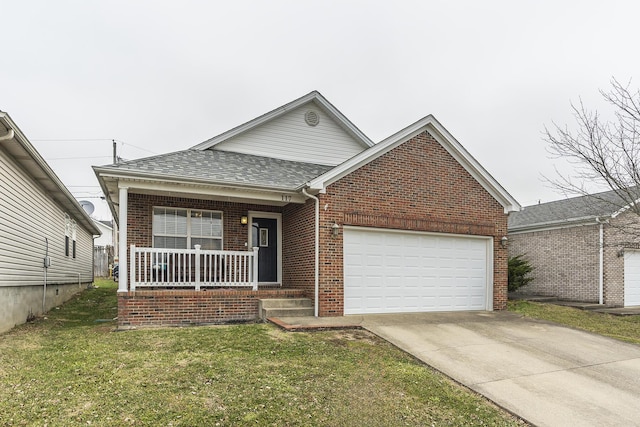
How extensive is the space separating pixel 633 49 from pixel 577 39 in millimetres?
1533

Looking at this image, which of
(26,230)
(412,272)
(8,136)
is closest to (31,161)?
→ (26,230)

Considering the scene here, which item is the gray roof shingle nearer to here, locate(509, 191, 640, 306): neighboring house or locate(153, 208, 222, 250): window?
locate(509, 191, 640, 306): neighboring house

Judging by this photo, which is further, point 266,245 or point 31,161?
point 266,245

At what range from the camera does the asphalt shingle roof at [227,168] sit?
867cm

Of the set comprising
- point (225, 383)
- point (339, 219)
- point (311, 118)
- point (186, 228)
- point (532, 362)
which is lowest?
point (532, 362)

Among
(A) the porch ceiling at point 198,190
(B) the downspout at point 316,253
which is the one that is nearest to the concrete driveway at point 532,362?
(B) the downspout at point 316,253

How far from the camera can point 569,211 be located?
49.7 ft

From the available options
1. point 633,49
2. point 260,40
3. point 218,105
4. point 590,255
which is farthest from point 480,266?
point 218,105

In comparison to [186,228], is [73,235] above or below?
below

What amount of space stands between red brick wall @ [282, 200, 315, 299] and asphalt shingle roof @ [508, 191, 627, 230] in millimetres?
8810

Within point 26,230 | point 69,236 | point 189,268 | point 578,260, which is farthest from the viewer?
point 69,236

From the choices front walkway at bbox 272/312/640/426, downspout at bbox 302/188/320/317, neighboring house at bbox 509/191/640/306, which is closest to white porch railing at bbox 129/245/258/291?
downspout at bbox 302/188/320/317

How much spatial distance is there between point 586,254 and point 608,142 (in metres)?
4.69

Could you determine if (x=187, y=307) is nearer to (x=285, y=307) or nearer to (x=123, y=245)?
(x=123, y=245)
